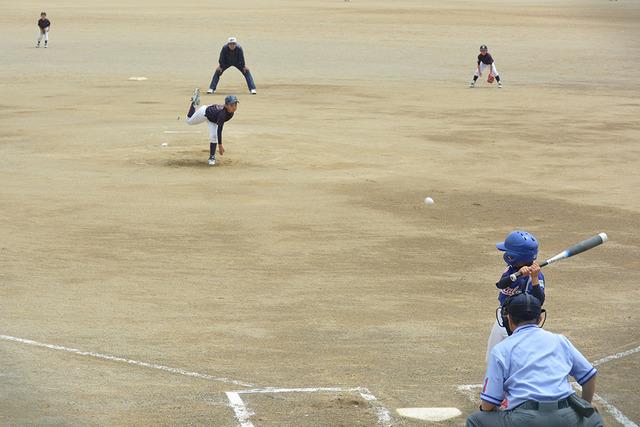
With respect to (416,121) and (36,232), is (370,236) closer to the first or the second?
(36,232)

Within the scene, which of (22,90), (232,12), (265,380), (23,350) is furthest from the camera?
(232,12)

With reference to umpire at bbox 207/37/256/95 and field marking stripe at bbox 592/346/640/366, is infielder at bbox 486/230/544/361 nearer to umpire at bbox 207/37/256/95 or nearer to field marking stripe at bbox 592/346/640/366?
field marking stripe at bbox 592/346/640/366

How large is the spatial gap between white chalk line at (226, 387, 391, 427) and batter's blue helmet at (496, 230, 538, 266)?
1.79 m

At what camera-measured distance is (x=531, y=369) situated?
711 centimetres

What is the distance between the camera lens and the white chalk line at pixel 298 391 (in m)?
9.56

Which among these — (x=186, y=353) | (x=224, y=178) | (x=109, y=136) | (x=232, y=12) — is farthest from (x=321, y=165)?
(x=232, y=12)

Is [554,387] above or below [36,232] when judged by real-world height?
above

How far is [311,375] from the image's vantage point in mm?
10766

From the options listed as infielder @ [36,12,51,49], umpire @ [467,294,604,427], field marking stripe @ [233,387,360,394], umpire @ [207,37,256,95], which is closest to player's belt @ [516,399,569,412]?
umpire @ [467,294,604,427]

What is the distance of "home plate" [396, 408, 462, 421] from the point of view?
9.69 metres

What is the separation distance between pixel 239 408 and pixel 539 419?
3.55m

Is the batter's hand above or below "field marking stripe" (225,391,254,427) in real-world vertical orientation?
above

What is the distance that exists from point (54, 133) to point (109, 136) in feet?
4.96

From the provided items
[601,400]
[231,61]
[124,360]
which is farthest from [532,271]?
[231,61]
